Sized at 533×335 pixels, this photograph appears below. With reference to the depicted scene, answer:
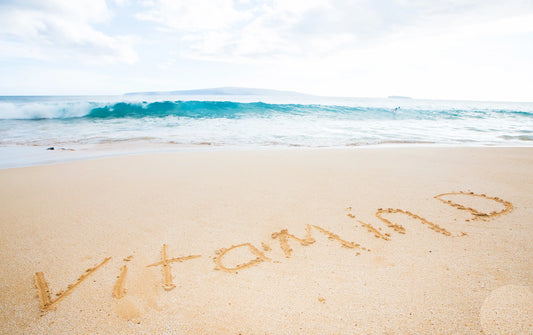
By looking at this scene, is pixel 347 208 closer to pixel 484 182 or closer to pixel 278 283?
pixel 278 283

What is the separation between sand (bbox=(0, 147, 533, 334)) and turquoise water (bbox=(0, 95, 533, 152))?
13.8 ft

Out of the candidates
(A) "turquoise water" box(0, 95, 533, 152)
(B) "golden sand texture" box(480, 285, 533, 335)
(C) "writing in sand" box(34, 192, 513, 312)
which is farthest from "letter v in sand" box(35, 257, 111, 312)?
(A) "turquoise water" box(0, 95, 533, 152)

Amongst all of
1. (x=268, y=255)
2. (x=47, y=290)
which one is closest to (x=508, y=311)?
(x=268, y=255)

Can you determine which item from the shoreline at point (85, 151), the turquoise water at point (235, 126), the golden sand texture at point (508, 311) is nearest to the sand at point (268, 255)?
the golden sand texture at point (508, 311)

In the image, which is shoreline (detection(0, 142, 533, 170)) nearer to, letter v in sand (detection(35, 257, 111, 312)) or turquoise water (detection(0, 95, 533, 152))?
turquoise water (detection(0, 95, 533, 152))

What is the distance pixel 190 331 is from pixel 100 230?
1.51m

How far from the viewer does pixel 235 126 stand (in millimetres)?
11945

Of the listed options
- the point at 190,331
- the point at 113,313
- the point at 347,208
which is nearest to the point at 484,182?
the point at 347,208

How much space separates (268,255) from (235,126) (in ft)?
34.1

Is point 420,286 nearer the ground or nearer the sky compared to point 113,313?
nearer the sky

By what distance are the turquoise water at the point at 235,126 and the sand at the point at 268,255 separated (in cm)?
419

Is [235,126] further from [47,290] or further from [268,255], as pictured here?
[47,290]

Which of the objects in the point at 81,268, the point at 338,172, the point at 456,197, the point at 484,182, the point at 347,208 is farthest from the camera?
the point at 338,172

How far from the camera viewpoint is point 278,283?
1.70 metres
